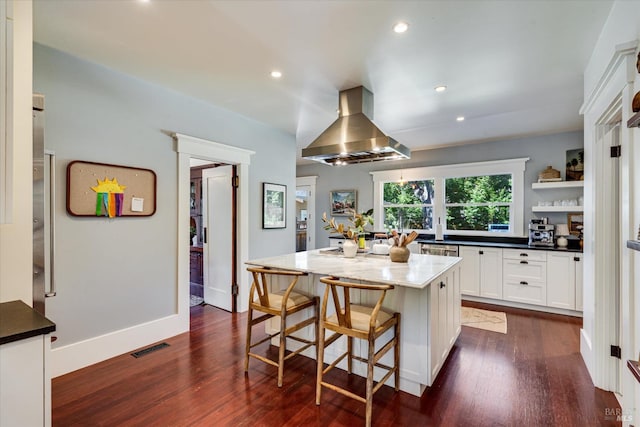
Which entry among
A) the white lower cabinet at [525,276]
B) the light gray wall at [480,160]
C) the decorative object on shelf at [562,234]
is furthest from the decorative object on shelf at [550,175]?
the white lower cabinet at [525,276]

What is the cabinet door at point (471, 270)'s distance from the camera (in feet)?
15.0

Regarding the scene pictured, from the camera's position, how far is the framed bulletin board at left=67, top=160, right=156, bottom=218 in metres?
2.50

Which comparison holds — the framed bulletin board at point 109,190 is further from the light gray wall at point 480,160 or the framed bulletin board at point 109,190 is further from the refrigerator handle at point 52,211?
the light gray wall at point 480,160

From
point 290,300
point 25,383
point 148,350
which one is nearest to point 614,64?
point 290,300

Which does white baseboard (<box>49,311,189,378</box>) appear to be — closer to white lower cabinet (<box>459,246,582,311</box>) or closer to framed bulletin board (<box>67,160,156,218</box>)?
framed bulletin board (<box>67,160,156,218</box>)

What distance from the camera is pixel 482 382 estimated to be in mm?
2379

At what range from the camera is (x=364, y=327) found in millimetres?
2010

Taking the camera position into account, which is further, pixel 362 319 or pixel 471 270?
pixel 471 270

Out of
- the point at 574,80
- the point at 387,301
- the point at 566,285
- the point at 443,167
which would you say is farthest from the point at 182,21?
the point at 566,285

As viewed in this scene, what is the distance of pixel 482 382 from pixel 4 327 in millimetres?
2866

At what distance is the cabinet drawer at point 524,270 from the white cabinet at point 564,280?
0.08m

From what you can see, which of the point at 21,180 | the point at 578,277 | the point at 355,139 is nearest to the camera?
the point at 21,180

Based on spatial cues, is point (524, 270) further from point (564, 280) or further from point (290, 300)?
point (290, 300)

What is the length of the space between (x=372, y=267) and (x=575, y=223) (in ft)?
12.6
